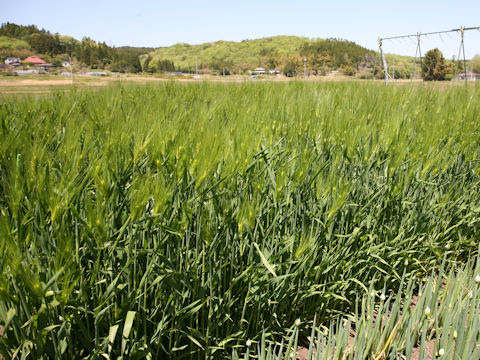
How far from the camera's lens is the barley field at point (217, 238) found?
995 millimetres

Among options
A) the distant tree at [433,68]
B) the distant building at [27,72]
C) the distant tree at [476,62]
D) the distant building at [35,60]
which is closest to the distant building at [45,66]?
the distant building at [35,60]

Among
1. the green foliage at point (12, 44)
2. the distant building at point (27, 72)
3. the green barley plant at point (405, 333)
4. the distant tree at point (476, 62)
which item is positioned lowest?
the green barley plant at point (405, 333)

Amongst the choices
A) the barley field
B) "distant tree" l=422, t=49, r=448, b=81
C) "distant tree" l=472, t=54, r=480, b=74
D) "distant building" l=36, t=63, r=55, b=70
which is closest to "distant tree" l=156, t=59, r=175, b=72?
"distant building" l=36, t=63, r=55, b=70

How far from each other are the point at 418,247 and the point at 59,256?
191 cm

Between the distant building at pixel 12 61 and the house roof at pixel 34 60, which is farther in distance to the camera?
the distant building at pixel 12 61

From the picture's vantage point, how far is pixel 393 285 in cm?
206

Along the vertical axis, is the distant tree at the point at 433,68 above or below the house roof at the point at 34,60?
below

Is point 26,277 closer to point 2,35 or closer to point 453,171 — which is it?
point 453,171

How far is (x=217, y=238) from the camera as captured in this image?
1.23 meters

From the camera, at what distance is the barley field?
3.26 ft

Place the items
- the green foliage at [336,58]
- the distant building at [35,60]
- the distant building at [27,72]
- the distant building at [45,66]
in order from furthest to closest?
the green foliage at [336,58] < the distant building at [35,60] < the distant building at [45,66] < the distant building at [27,72]

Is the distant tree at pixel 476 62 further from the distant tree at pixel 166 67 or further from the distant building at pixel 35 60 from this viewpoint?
the distant building at pixel 35 60

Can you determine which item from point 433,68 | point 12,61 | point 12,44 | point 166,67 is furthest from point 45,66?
point 433,68

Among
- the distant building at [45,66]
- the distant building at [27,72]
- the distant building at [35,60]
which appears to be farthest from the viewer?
the distant building at [35,60]
